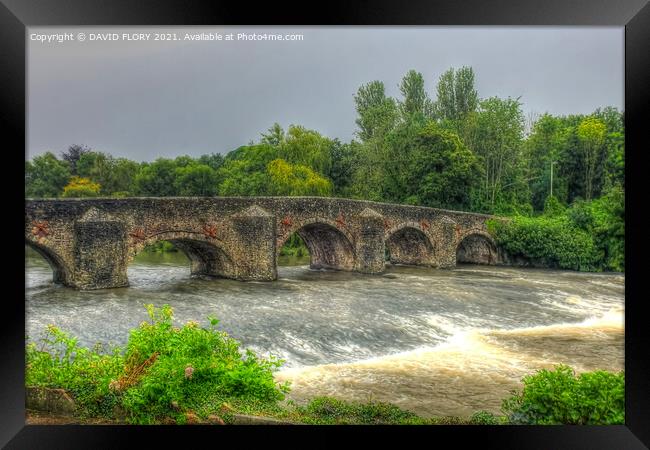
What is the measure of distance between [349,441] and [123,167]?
9530mm

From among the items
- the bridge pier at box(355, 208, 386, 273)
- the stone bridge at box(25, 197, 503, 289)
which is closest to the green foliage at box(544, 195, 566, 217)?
the stone bridge at box(25, 197, 503, 289)

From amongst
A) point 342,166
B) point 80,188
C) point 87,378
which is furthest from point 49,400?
point 342,166

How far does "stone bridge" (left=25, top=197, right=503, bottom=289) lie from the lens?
1109cm

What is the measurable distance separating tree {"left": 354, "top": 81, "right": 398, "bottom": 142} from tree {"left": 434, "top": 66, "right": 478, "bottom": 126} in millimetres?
1473

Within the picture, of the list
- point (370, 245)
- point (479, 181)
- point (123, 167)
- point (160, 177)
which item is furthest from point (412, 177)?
point (123, 167)

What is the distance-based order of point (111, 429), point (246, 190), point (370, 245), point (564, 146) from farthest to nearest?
point (246, 190)
point (370, 245)
point (564, 146)
point (111, 429)

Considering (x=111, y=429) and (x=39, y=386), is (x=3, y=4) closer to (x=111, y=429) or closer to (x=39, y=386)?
(x=39, y=386)

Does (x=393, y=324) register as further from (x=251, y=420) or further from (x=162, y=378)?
(x=162, y=378)

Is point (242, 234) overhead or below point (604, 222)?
below

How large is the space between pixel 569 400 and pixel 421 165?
14336mm

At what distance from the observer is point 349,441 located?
535cm

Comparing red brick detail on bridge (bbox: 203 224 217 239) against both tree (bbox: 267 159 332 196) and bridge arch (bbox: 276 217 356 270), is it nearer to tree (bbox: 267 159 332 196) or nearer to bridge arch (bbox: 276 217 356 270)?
bridge arch (bbox: 276 217 356 270)

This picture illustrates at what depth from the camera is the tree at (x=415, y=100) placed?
41.7 ft

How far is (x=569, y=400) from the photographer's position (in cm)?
477
